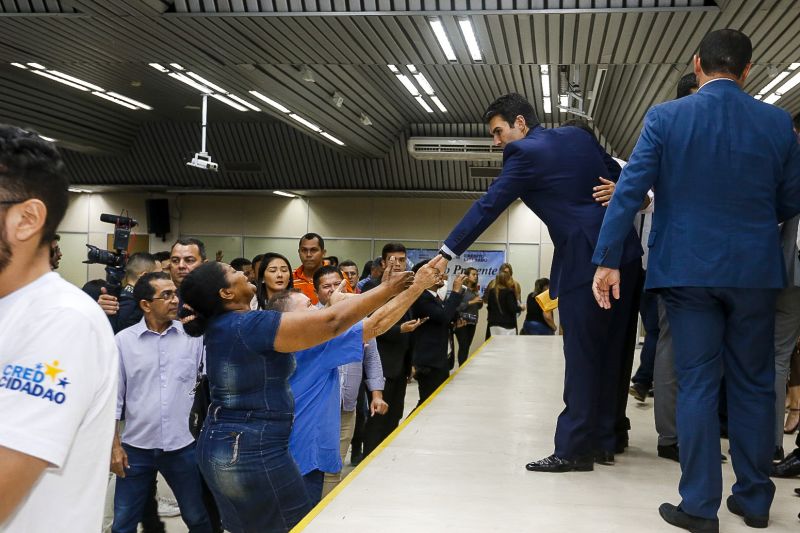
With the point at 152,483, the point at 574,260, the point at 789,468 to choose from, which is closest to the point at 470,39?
the point at 574,260

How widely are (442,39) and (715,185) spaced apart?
19.0ft

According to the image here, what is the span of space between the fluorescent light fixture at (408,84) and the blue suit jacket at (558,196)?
783 centimetres

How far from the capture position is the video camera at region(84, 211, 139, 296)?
4270mm

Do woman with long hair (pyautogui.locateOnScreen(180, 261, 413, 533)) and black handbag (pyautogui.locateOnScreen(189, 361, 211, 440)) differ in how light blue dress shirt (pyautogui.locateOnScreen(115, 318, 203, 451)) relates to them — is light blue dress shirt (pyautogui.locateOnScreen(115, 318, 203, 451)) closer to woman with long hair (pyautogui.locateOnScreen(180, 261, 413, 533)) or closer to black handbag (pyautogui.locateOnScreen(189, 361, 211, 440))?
black handbag (pyautogui.locateOnScreen(189, 361, 211, 440))

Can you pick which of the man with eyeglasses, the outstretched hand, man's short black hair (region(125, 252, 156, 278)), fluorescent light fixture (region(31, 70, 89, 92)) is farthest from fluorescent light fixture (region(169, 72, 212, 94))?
the outstretched hand

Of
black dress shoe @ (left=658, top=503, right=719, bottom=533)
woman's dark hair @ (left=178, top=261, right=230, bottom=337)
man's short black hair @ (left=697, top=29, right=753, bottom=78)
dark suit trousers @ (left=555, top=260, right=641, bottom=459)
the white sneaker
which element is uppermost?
man's short black hair @ (left=697, top=29, right=753, bottom=78)

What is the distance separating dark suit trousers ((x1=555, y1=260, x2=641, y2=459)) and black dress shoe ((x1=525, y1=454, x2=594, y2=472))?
0.02 meters

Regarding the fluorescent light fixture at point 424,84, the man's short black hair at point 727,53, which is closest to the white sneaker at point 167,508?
the man's short black hair at point 727,53

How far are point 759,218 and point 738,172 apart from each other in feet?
0.50

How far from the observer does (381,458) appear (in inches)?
130

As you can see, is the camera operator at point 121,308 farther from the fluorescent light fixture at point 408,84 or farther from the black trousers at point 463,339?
the black trousers at point 463,339

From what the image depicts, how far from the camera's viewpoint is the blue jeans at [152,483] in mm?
3689

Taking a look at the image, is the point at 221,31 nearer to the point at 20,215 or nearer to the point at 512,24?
the point at 512,24

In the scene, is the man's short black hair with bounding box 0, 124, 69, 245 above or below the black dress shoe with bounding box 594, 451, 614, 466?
above
